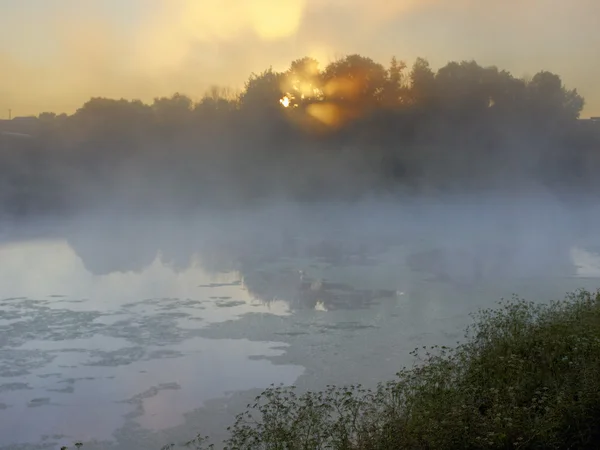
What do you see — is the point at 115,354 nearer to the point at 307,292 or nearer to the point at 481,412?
the point at 307,292

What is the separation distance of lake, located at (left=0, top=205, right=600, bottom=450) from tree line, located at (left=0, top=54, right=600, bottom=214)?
27.8 m

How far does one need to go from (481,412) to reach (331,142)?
56.1 meters

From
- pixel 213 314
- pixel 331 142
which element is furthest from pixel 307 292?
pixel 331 142

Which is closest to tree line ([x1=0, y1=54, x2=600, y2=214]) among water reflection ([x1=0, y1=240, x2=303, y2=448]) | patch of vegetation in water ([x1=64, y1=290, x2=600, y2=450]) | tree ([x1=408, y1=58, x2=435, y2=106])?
tree ([x1=408, y1=58, x2=435, y2=106])

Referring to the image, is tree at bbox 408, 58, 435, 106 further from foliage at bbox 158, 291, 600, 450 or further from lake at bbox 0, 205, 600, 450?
foliage at bbox 158, 291, 600, 450

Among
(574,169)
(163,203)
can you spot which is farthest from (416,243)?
(574,169)

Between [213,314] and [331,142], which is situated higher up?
[331,142]

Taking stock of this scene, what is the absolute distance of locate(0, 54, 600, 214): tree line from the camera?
60.3 meters

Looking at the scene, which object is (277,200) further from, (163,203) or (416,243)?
(416,243)

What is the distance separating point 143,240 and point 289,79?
3536 centimetres

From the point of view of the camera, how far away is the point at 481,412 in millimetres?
7199

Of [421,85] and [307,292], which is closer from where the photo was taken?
[307,292]

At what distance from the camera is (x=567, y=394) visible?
22.9ft

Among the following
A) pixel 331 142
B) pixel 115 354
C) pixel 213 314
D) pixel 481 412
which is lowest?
pixel 115 354
